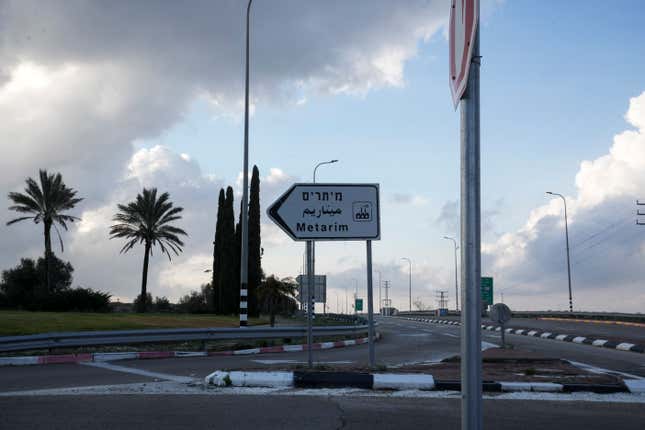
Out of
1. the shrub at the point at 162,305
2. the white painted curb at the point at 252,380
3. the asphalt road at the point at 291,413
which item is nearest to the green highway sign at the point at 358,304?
the shrub at the point at 162,305

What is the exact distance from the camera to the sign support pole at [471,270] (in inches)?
96.5

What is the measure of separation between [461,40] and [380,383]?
7023 millimetres

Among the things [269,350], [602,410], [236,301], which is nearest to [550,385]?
[602,410]

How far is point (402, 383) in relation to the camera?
9055 millimetres

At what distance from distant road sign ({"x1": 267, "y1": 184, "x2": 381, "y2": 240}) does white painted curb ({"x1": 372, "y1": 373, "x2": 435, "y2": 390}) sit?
2.19 m

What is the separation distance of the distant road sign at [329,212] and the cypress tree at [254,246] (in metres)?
39.3

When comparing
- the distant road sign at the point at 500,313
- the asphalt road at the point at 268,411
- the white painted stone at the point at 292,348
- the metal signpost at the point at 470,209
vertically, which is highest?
the metal signpost at the point at 470,209

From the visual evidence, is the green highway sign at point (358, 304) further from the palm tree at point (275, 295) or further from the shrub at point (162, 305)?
the palm tree at point (275, 295)

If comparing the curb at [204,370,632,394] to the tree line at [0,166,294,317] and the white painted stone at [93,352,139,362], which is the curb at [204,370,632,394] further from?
the tree line at [0,166,294,317]

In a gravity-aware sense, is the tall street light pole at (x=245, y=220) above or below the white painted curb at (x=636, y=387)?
above

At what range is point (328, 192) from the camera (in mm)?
10375

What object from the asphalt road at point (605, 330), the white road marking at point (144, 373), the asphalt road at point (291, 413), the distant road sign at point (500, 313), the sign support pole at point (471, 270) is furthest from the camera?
the asphalt road at point (605, 330)

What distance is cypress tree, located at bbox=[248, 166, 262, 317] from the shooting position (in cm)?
4984

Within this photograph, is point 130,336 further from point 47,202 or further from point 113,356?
point 47,202
